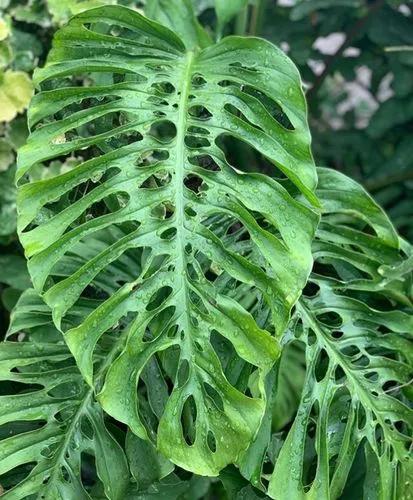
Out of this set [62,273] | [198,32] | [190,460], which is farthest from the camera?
[198,32]

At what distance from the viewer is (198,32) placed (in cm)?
117

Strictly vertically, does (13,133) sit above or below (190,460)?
above

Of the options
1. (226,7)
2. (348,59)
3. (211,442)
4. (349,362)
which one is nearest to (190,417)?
(211,442)

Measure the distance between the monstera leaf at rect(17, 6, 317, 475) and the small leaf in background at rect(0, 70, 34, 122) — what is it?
0.21m

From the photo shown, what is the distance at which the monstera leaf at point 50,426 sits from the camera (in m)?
0.86

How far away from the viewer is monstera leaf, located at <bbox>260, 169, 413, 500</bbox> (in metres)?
0.87

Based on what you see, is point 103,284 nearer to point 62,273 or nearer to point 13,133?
point 62,273

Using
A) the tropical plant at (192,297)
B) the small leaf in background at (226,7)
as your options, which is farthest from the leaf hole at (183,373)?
the small leaf in background at (226,7)

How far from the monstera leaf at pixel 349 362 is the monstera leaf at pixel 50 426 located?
0.65ft

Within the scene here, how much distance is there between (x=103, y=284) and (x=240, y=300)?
18 cm

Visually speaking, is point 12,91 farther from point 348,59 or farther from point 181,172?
point 348,59

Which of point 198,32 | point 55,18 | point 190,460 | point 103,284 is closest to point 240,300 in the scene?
point 103,284

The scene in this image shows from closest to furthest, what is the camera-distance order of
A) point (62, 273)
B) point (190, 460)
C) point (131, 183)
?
point (190, 460), point (131, 183), point (62, 273)

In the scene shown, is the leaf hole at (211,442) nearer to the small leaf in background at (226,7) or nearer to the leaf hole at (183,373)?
the leaf hole at (183,373)
